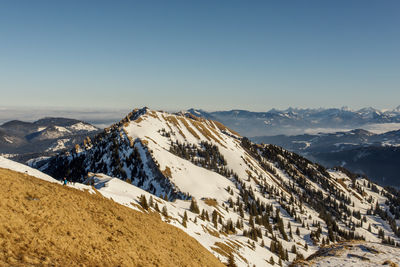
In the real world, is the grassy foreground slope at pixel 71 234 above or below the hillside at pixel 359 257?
above

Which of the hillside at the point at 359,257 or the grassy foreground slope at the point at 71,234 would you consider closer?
the grassy foreground slope at the point at 71,234

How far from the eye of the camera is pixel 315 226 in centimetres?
19088

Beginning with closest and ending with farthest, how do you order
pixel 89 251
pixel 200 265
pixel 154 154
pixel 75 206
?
pixel 89 251
pixel 75 206
pixel 200 265
pixel 154 154

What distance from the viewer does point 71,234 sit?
2495 centimetres

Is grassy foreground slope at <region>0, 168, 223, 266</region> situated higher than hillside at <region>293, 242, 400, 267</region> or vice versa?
grassy foreground slope at <region>0, 168, 223, 266</region>

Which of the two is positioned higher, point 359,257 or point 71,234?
point 71,234

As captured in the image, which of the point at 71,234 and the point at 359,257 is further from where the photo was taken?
the point at 359,257

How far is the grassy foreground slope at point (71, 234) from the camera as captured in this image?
20641mm

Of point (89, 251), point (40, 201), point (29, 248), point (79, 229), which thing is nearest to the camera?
point (29, 248)

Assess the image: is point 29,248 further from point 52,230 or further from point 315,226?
point 315,226

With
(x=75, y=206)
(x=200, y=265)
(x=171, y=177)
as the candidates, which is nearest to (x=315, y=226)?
(x=171, y=177)

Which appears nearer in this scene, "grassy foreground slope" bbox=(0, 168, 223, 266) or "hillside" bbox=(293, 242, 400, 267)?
"grassy foreground slope" bbox=(0, 168, 223, 266)

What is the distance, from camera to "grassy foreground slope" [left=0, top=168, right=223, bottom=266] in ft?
67.7

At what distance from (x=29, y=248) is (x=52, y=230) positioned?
3702mm
